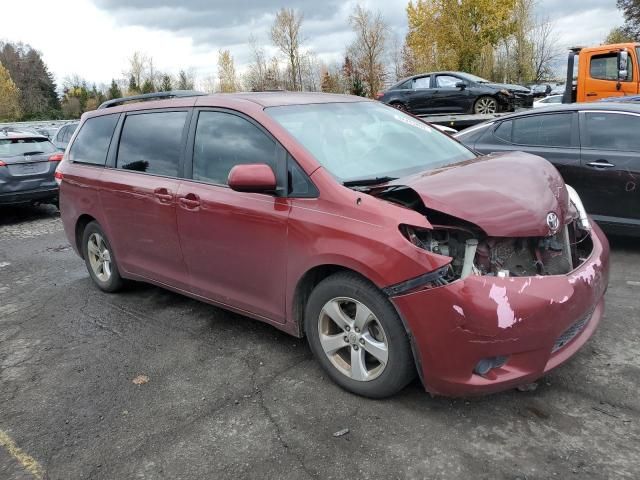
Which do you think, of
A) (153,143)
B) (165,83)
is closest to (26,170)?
(153,143)

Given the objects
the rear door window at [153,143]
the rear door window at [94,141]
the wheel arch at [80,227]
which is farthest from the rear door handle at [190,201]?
the wheel arch at [80,227]

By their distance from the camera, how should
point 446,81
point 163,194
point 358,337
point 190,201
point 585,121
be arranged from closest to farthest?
point 358,337 < point 190,201 < point 163,194 < point 585,121 < point 446,81

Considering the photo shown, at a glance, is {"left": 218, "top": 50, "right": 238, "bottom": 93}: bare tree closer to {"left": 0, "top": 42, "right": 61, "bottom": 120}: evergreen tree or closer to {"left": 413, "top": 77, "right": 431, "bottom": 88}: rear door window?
{"left": 0, "top": 42, "right": 61, "bottom": 120}: evergreen tree

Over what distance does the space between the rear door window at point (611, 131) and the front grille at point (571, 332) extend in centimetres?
301

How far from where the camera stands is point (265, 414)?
296 cm

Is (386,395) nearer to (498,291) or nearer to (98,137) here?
(498,291)

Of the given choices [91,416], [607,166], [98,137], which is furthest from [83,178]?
[607,166]

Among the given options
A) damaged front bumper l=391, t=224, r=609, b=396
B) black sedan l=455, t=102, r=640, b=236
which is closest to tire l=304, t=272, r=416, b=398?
damaged front bumper l=391, t=224, r=609, b=396

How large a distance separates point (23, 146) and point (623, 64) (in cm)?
1120

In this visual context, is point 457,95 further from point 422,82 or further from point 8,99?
point 8,99

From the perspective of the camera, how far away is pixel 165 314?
14.9ft

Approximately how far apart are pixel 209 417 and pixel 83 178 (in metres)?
2.92

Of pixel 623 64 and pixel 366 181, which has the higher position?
pixel 623 64

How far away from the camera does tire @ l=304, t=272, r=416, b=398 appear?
2.77 m
